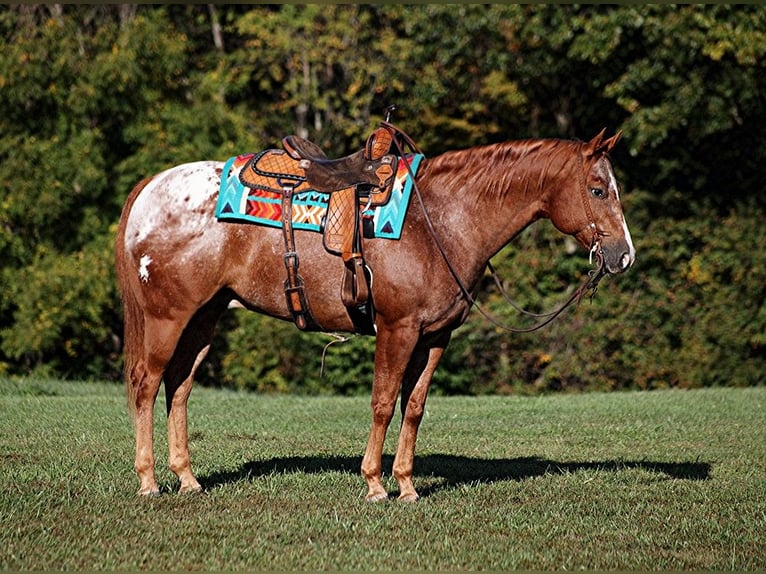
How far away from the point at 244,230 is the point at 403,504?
2.15 m

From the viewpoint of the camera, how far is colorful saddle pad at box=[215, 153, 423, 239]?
7271 millimetres

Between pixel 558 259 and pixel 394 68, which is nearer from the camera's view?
pixel 558 259

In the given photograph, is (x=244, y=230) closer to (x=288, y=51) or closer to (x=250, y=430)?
(x=250, y=430)

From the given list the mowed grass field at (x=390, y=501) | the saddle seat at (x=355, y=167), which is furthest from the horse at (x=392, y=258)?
the mowed grass field at (x=390, y=501)

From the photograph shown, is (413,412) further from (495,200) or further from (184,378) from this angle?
(184,378)

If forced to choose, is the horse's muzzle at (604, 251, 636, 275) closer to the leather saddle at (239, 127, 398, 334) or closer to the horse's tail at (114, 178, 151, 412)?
the leather saddle at (239, 127, 398, 334)

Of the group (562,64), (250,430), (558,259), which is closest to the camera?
(250,430)

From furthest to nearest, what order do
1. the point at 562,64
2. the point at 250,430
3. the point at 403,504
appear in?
the point at 562,64 < the point at 250,430 < the point at 403,504

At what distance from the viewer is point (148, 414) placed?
745 cm

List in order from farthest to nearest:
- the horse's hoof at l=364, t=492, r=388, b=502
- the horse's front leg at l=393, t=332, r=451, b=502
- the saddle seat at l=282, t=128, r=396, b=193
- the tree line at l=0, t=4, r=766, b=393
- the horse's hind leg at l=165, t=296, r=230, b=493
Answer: the tree line at l=0, t=4, r=766, b=393
the horse's hind leg at l=165, t=296, r=230, b=493
the horse's front leg at l=393, t=332, r=451, b=502
the saddle seat at l=282, t=128, r=396, b=193
the horse's hoof at l=364, t=492, r=388, b=502

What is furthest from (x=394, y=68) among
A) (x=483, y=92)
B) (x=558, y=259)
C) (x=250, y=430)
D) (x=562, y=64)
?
(x=250, y=430)

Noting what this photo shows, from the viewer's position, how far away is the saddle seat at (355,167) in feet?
24.1

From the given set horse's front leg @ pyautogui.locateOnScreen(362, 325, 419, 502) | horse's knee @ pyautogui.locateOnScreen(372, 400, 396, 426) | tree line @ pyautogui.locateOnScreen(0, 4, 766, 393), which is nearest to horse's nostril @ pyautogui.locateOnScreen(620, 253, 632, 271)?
horse's front leg @ pyautogui.locateOnScreen(362, 325, 419, 502)

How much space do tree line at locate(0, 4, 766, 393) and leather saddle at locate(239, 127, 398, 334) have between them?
983 cm
